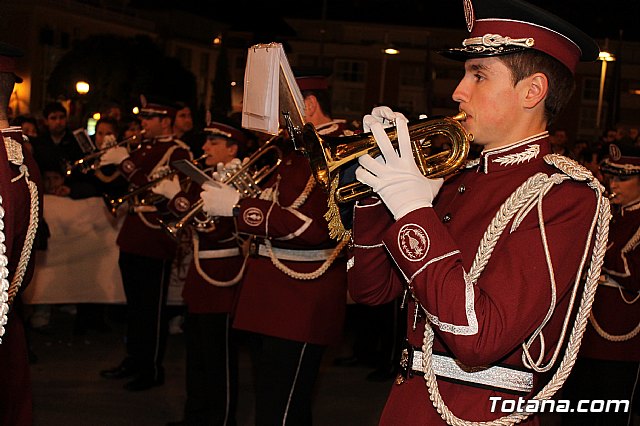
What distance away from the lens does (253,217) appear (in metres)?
4.65

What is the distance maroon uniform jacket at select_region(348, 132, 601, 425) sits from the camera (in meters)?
2.30

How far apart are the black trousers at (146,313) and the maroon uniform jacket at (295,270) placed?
2118 millimetres

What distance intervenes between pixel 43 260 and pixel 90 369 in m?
1.27

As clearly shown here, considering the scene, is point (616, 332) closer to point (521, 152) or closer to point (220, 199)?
point (220, 199)

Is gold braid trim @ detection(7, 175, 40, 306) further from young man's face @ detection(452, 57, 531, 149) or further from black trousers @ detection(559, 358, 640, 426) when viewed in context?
black trousers @ detection(559, 358, 640, 426)

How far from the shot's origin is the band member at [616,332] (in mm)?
5234

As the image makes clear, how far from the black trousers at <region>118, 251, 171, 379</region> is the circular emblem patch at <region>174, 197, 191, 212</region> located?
1.05 meters

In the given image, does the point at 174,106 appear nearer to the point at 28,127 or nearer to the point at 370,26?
the point at 28,127

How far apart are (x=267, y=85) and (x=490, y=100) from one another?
64 cm

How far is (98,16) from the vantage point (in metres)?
37.4

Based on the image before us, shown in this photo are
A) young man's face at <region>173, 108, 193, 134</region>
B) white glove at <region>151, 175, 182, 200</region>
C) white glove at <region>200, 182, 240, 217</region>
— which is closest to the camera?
white glove at <region>200, 182, 240, 217</region>

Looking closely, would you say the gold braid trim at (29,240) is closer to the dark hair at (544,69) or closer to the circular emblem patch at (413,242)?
the circular emblem patch at (413,242)

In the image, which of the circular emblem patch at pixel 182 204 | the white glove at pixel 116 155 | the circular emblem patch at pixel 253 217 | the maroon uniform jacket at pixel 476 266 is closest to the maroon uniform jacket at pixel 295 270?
the circular emblem patch at pixel 253 217

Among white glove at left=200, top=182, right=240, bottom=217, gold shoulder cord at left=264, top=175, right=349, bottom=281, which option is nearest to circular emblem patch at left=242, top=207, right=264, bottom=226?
gold shoulder cord at left=264, top=175, right=349, bottom=281
